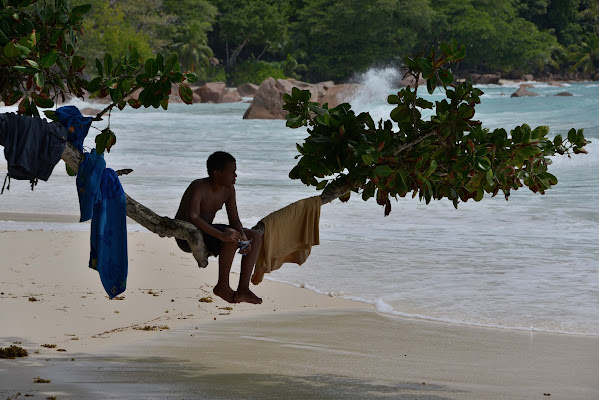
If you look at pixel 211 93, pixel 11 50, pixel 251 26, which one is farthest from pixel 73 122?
pixel 251 26

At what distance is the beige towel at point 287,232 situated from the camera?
4.69 meters

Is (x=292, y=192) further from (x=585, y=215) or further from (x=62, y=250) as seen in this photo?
(x=62, y=250)

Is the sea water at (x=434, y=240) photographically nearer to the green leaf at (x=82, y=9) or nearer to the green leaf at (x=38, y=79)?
the green leaf at (x=82, y=9)

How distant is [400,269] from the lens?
8.48 meters

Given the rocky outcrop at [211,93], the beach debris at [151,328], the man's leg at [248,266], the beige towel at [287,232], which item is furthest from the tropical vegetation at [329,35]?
the man's leg at [248,266]

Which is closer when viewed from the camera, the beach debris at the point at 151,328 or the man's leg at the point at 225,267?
the man's leg at the point at 225,267

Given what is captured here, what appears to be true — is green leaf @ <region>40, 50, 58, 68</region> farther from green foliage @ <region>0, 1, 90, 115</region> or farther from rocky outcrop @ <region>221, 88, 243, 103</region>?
rocky outcrop @ <region>221, 88, 243, 103</region>

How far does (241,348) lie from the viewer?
551 cm

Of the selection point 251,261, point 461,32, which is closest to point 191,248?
point 251,261

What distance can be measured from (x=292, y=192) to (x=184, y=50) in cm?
4332

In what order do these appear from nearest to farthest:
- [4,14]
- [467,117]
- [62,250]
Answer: [4,14]
[467,117]
[62,250]

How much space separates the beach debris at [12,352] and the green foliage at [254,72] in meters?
56.2

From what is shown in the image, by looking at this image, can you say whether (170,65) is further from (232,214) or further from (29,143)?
(232,214)

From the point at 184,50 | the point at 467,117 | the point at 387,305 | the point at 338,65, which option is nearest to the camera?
the point at 467,117
